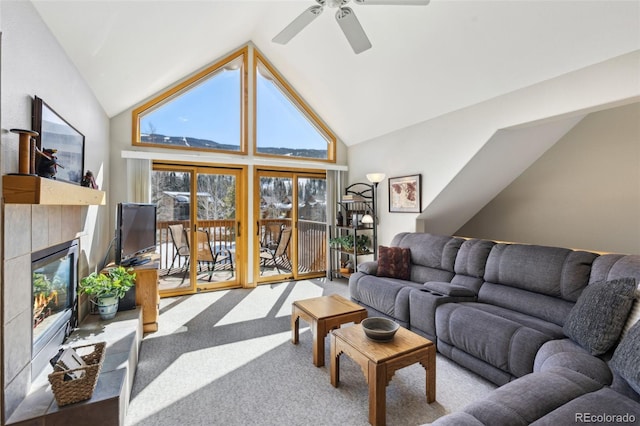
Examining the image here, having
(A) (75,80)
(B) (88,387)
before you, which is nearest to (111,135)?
(A) (75,80)

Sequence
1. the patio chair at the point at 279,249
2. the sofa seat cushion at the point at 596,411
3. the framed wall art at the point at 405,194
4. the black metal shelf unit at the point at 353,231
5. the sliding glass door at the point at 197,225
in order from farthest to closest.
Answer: the patio chair at the point at 279,249 < the black metal shelf unit at the point at 353,231 < the sliding glass door at the point at 197,225 < the framed wall art at the point at 405,194 < the sofa seat cushion at the point at 596,411

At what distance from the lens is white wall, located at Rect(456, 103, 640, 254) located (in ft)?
11.5

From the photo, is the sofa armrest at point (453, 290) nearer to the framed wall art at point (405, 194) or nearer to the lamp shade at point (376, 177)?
the framed wall art at point (405, 194)

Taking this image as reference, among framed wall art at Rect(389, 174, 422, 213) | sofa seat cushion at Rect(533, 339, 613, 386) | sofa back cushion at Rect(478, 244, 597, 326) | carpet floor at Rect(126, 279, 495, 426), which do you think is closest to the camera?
sofa seat cushion at Rect(533, 339, 613, 386)

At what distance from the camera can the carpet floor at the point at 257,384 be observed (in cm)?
187

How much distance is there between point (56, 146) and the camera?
2008 mm

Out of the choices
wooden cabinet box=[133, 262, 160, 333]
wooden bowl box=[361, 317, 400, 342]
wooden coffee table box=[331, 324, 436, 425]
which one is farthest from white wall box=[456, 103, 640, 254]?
wooden cabinet box=[133, 262, 160, 333]

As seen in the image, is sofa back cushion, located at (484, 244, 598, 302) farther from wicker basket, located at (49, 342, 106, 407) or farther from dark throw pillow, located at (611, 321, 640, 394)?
wicker basket, located at (49, 342, 106, 407)

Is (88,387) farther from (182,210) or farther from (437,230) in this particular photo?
(437,230)

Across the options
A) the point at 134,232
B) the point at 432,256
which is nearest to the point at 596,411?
the point at 432,256

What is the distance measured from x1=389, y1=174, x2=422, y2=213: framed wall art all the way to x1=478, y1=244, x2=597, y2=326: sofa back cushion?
1324mm

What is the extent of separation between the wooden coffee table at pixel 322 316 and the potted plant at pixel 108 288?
1598 millimetres

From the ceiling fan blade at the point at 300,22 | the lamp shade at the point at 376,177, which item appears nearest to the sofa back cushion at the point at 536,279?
the lamp shade at the point at 376,177

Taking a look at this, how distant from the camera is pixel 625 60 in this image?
223 cm
